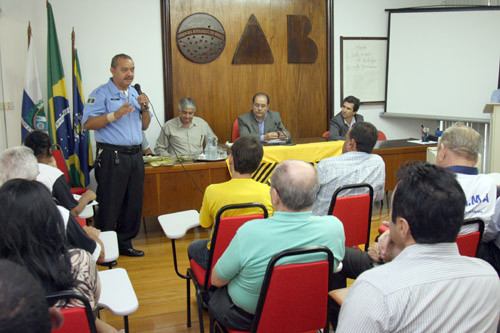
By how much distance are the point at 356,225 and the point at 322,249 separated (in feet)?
3.68

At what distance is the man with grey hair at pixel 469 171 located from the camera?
203 cm

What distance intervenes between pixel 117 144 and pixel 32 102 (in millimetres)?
1506

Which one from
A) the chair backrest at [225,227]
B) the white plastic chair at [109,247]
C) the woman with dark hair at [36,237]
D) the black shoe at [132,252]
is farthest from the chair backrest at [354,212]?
the black shoe at [132,252]

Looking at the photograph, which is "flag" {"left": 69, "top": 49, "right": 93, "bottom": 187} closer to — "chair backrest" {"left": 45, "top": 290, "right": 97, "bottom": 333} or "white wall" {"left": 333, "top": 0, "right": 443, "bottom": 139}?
"white wall" {"left": 333, "top": 0, "right": 443, "bottom": 139}

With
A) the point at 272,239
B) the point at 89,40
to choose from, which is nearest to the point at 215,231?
the point at 272,239

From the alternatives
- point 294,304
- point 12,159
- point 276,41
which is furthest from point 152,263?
point 276,41

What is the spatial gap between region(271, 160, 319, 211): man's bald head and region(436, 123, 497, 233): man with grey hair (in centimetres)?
76

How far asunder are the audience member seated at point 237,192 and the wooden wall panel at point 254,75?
3236 mm

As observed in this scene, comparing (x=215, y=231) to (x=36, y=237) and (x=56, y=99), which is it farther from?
(x=56, y=99)

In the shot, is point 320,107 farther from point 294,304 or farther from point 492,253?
point 294,304

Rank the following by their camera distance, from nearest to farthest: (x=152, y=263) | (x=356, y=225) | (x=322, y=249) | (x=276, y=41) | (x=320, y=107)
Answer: (x=322, y=249) < (x=356, y=225) < (x=152, y=263) < (x=276, y=41) < (x=320, y=107)

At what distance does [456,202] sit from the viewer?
117 cm

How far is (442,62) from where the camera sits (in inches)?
236

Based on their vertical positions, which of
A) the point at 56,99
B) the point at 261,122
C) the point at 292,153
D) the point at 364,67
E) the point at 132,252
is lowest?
the point at 132,252
